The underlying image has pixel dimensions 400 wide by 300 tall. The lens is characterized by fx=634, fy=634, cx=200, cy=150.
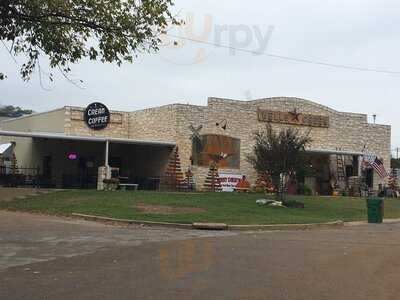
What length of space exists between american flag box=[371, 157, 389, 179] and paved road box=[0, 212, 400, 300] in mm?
26951

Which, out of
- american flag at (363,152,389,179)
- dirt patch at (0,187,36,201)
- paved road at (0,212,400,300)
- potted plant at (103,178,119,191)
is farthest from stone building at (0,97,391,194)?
paved road at (0,212,400,300)

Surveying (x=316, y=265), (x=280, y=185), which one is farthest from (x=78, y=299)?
(x=280, y=185)

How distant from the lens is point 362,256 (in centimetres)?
1334

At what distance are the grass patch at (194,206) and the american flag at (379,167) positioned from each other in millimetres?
11328

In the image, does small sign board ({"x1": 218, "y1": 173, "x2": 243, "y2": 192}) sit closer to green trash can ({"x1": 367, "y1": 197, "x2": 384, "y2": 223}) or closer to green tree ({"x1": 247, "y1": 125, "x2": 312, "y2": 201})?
green tree ({"x1": 247, "y1": 125, "x2": 312, "y2": 201})

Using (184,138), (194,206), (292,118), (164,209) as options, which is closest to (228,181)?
(184,138)

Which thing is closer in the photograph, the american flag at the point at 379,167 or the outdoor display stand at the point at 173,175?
the outdoor display stand at the point at 173,175

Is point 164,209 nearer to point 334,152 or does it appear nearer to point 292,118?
point 292,118

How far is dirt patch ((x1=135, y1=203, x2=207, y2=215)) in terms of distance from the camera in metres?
23.8

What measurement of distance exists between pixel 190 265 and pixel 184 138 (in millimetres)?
25687

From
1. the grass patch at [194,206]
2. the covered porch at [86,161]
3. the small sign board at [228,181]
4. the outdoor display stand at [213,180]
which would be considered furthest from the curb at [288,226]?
the covered porch at [86,161]

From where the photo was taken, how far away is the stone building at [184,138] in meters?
36.9

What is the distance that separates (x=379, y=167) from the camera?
44.6 metres

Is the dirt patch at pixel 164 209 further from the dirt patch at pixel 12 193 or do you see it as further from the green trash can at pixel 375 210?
the dirt patch at pixel 12 193
